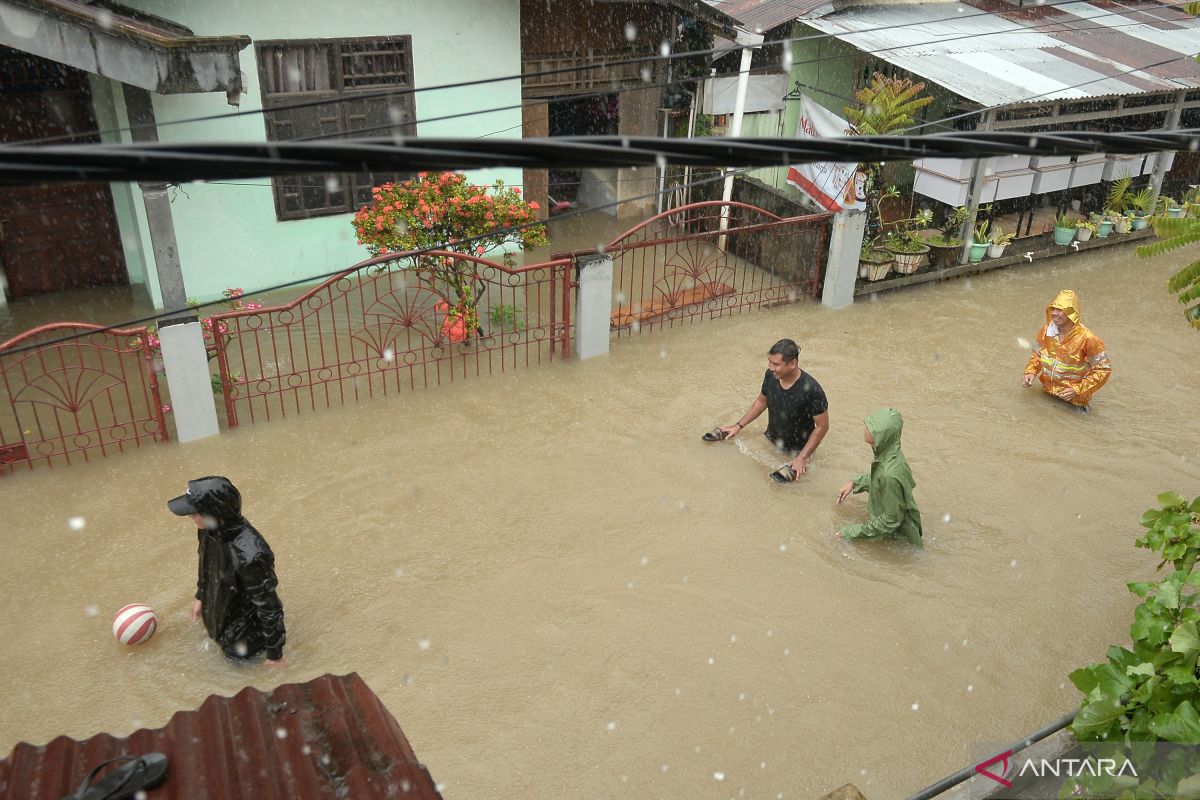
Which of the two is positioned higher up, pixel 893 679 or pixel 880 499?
pixel 880 499

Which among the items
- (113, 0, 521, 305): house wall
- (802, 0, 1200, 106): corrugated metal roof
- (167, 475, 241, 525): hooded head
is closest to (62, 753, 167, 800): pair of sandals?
(167, 475, 241, 525): hooded head

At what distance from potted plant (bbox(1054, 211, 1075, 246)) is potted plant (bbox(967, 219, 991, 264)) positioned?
141 centimetres

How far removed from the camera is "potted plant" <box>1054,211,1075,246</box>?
14.6 metres

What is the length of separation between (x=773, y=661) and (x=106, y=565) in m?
5.13

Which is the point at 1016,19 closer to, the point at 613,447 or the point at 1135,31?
the point at 1135,31

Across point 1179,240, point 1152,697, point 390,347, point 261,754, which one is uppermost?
point 1179,240

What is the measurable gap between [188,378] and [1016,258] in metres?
11.5

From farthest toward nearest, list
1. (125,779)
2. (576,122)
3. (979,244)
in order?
(576,122), (979,244), (125,779)

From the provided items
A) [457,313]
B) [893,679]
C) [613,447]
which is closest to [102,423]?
[457,313]

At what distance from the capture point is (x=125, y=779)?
325 cm

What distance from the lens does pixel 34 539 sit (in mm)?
7641

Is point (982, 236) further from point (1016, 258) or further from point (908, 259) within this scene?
point (908, 259)

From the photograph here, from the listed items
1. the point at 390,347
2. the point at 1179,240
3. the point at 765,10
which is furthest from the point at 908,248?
the point at 1179,240

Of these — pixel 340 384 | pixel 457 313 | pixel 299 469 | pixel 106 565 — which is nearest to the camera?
pixel 106 565
